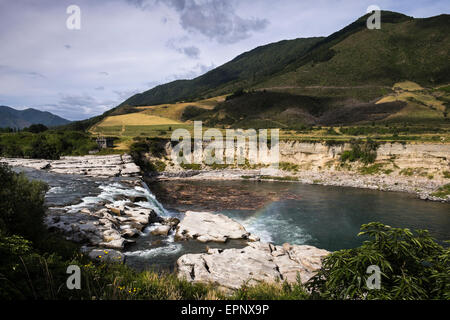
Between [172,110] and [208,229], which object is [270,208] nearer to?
[208,229]

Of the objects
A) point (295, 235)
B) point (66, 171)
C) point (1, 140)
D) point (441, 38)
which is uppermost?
point (441, 38)

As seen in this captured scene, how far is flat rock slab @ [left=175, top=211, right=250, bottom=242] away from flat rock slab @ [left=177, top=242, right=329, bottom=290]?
308 centimetres

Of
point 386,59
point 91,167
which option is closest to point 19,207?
point 91,167

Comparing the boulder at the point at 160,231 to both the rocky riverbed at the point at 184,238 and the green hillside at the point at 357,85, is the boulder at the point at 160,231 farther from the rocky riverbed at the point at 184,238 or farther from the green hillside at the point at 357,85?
the green hillside at the point at 357,85

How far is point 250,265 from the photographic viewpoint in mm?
14812

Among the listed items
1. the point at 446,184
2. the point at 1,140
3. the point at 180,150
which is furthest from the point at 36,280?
the point at 1,140

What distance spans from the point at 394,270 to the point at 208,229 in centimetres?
1714

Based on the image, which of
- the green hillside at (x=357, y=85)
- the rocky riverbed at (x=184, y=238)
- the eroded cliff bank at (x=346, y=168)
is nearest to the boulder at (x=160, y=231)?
the rocky riverbed at (x=184, y=238)

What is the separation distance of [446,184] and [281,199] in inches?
1101

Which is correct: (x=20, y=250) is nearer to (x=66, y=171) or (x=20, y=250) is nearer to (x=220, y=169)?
(x=66, y=171)

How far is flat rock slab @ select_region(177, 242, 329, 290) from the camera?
13.4m

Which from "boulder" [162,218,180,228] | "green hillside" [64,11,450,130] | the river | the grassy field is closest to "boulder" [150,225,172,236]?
the river

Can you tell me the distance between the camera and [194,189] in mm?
43281

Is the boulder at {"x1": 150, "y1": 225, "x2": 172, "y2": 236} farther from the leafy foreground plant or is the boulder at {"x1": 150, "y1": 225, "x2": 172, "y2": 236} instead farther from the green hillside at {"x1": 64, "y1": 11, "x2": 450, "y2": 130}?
the green hillside at {"x1": 64, "y1": 11, "x2": 450, "y2": 130}
